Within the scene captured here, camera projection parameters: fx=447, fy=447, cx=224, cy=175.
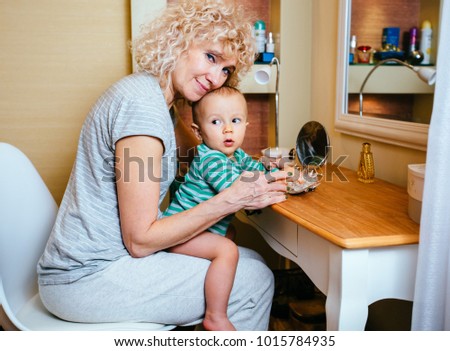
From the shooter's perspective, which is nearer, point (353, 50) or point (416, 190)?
point (416, 190)

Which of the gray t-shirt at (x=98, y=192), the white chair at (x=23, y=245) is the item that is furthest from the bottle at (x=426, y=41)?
the white chair at (x=23, y=245)

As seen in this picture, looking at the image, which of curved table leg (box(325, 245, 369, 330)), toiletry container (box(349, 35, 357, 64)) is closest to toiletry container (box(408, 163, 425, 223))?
curved table leg (box(325, 245, 369, 330))

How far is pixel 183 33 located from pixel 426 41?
806 millimetres

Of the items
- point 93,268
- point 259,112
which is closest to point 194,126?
point 93,268

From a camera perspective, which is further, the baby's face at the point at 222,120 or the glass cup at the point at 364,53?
the glass cup at the point at 364,53

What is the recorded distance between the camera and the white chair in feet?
4.19

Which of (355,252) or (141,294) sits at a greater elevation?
(355,252)

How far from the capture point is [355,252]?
3.62 ft

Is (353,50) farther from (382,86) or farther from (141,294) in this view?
(141,294)

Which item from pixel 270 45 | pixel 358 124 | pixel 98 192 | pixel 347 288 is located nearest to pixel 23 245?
pixel 98 192

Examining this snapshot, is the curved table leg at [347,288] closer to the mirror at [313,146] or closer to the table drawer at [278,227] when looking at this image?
the table drawer at [278,227]

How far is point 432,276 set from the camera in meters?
1.05

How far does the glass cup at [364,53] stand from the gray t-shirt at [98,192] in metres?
0.97

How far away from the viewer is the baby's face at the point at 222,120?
5.15 ft
